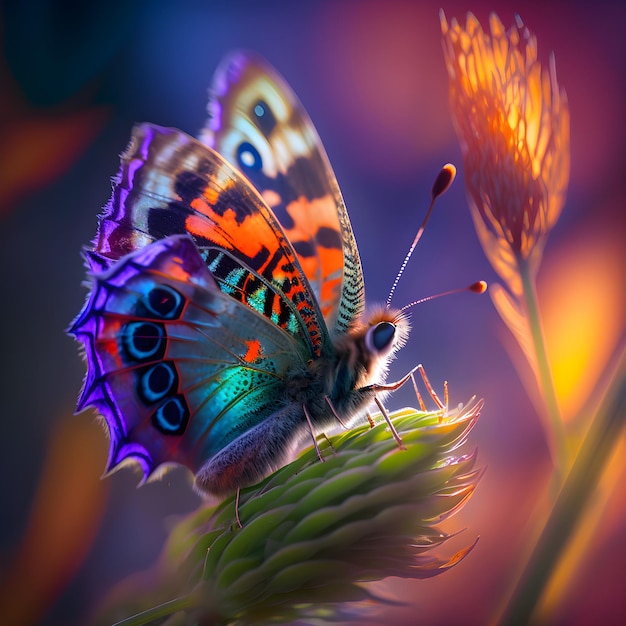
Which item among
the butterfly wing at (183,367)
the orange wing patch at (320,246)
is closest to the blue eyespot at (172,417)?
the butterfly wing at (183,367)

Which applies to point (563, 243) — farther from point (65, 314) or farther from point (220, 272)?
point (65, 314)

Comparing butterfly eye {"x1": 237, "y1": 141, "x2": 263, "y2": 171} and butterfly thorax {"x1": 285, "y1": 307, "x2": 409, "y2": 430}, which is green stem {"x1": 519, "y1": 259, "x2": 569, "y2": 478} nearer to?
butterfly thorax {"x1": 285, "y1": 307, "x2": 409, "y2": 430}

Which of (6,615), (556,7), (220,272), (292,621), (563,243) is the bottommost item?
(6,615)

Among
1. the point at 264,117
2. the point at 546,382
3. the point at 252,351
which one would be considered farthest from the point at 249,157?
the point at 546,382

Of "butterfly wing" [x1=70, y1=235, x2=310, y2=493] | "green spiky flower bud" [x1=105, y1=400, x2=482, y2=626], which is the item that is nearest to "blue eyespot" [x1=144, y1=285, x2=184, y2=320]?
"butterfly wing" [x1=70, y1=235, x2=310, y2=493]

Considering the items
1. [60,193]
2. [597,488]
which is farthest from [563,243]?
[60,193]

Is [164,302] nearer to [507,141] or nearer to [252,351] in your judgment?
[252,351]
